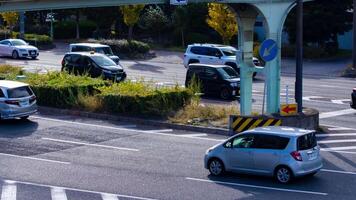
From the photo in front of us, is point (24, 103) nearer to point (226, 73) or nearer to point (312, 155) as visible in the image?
point (226, 73)

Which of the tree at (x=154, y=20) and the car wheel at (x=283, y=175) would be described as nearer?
the car wheel at (x=283, y=175)

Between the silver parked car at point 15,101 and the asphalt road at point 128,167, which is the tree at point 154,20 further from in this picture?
the asphalt road at point 128,167

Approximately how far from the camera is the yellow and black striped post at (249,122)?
2300cm

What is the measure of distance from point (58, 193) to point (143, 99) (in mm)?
11094

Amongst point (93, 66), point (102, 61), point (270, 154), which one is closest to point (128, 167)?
point (270, 154)

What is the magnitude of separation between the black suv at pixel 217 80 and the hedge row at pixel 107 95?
4.19 m

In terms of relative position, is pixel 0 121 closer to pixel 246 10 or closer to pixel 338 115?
pixel 246 10

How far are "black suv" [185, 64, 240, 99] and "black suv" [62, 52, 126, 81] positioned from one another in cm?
423

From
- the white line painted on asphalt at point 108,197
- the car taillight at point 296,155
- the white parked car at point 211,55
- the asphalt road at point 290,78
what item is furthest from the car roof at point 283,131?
the white parked car at point 211,55

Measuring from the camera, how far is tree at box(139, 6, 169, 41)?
6358cm

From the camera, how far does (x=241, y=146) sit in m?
18.0

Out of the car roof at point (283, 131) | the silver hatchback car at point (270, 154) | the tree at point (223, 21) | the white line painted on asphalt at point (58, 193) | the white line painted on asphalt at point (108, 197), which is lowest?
the white line painted on asphalt at point (108, 197)

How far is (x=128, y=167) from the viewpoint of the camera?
1923 cm

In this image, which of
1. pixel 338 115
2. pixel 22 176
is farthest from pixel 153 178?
pixel 338 115
